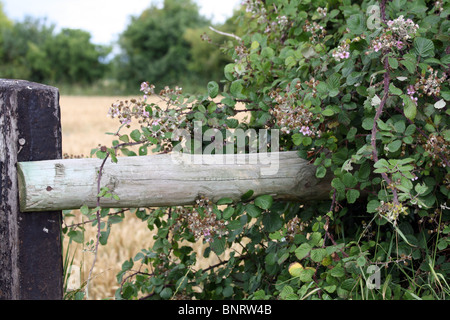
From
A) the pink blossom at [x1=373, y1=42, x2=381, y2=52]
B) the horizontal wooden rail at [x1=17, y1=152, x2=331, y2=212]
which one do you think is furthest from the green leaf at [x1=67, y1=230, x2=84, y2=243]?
the pink blossom at [x1=373, y1=42, x2=381, y2=52]

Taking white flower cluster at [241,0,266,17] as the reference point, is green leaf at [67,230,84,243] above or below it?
below

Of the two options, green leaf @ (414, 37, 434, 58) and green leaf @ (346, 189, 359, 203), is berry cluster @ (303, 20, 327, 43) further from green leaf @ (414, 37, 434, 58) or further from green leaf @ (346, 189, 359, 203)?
green leaf @ (346, 189, 359, 203)

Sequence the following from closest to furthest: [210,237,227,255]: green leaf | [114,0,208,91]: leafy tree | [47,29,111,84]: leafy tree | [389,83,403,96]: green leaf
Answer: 1. [389,83,403,96]: green leaf
2. [210,237,227,255]: green leaf
3. [114,0,208,91]: leafy tree
4. [47,29,111,84]: leafy tree

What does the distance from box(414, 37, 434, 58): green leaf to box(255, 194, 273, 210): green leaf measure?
0.84m

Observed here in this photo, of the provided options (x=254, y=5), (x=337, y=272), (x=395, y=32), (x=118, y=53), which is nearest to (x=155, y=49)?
(x=118, y=53)

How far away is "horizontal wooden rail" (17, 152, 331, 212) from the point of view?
69.7 inches

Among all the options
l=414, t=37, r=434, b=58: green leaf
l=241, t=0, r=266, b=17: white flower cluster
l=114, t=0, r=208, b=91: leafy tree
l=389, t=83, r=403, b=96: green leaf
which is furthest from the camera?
l=114, t=0, r=208, b=91: leafy tree

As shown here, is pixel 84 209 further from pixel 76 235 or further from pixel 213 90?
pixel 213 90

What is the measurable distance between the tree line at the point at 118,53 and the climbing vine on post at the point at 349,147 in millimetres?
28547

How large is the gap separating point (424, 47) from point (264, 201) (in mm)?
891

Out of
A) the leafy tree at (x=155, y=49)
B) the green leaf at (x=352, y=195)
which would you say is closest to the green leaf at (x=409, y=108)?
the green leaf at (x=352, y=195)

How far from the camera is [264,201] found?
6.35 ft

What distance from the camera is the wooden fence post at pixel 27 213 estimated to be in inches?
69.9

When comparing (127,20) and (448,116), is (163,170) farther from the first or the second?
(127,20)
